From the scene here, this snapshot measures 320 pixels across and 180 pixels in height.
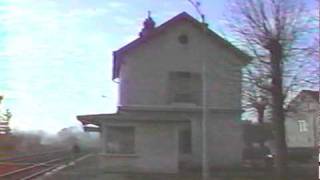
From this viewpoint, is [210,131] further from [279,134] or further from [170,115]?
[279,134]

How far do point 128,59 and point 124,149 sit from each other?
5870 millimetres

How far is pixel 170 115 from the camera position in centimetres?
3447

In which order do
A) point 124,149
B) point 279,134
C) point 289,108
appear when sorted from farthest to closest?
point 124,149, point 289,108, point 279,134

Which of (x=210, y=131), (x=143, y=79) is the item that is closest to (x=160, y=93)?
(x=143, y=79)

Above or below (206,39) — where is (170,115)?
below

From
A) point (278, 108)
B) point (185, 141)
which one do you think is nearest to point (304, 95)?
point (278, 108)

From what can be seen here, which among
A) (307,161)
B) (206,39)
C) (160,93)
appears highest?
(206,39)

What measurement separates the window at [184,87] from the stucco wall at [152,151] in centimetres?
368

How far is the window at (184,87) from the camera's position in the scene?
3597 centimetres

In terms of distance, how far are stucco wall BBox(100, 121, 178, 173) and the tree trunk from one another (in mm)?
7354

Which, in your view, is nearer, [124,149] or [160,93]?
[124,149]

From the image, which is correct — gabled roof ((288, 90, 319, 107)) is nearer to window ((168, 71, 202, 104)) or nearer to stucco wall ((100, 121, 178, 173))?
stucco wall ((100, 121, 178, 173))

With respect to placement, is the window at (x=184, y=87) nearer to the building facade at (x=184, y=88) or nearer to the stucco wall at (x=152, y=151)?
the building facade at (x=184, y=88)

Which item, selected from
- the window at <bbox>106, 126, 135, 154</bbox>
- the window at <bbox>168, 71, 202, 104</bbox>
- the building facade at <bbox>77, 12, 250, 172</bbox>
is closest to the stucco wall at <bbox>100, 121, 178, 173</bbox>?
the window at <bbox>106, 126, 135, 154</bbox>
